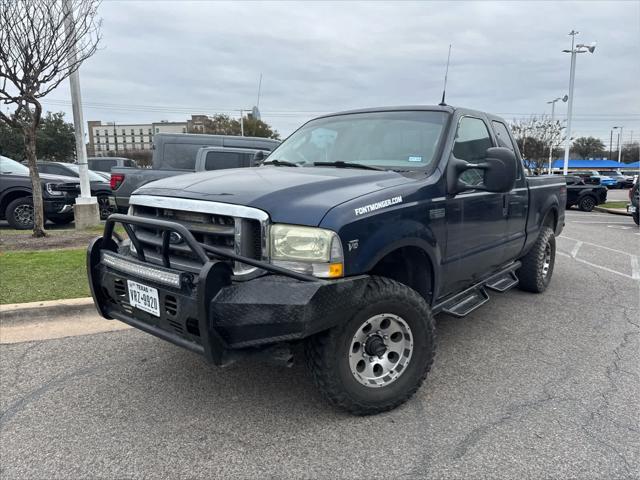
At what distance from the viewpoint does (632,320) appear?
4789 millimetres

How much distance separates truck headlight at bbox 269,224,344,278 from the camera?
2.55 meters

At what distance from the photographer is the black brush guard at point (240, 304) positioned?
7.95 ft

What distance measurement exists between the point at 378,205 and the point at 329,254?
489 millimetres

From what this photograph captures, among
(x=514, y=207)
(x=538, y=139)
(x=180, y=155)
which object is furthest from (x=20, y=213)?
(x=538, y=139)

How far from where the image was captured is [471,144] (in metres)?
4.07

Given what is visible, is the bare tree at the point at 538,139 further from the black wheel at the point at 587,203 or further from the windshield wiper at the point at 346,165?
the windshield wiper at the point at 346,165

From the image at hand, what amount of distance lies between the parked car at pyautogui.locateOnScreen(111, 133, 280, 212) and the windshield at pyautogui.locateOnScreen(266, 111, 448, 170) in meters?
5.32

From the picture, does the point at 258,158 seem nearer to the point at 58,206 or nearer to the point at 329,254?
the point at 329,254

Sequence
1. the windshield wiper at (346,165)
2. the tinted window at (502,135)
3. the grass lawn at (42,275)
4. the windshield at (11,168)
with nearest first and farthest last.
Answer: the windshield wiper at (346,165) → the tinted window at (502,135) → the grass lawn at (42,275) → the windshield at (11,168)

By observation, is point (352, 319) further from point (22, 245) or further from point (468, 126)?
point (22, 245)

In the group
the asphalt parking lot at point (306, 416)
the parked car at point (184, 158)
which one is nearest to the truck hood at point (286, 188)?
the asphalt parking lot at point (306, 416)

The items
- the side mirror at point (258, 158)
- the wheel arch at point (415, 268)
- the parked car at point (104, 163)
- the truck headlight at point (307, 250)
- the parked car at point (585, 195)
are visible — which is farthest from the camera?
the parked car at point (104, 163)

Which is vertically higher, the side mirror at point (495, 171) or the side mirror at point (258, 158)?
the side mirror at point (258, 158)

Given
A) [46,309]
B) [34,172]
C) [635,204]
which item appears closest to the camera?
[46,309]
